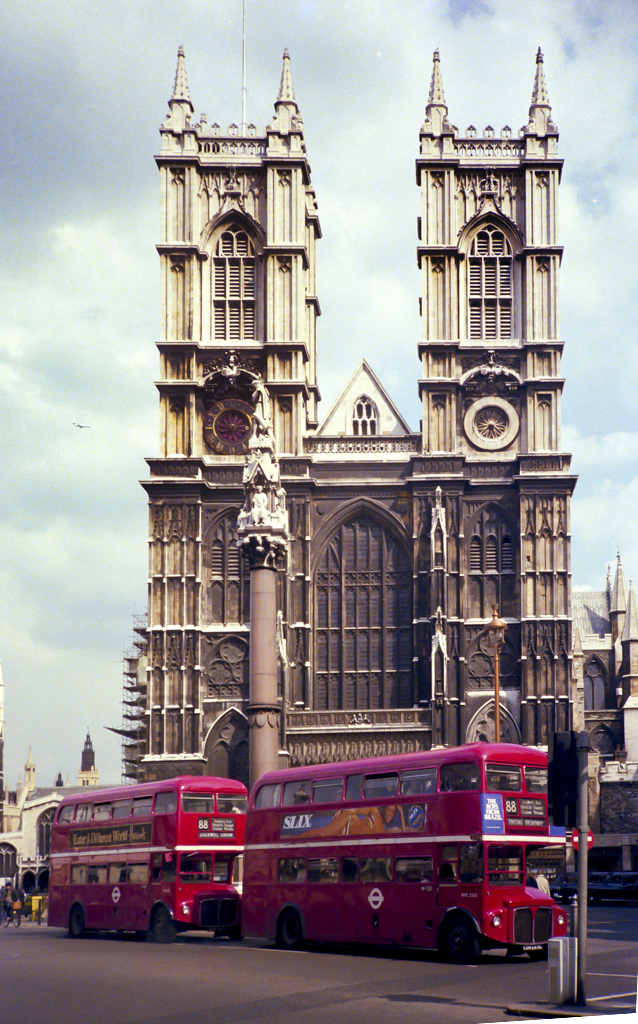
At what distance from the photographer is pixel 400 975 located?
61.8ft

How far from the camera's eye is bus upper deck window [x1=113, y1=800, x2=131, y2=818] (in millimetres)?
27312

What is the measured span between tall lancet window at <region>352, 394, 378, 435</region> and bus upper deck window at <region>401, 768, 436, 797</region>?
35646 mm

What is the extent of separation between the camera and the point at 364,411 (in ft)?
A: 188

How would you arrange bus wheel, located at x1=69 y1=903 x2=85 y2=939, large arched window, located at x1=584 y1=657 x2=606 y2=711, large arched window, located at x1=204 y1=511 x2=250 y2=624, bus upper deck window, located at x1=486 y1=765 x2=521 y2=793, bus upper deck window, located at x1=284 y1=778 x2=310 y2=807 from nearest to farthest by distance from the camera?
bus upper deck window, located at x1=486 y1=765 x2=521 y2=793, bus upper deck window, located at x1=284 y1=778 x2=310 y2=807, bus wheel, located at x1=69 y1=903 x2=85 y2=939, large arched window, located at x1=204 y1=511 x2=250 y2=624, large arched window, located at x1=584 y1=657 x2=606 y2=711

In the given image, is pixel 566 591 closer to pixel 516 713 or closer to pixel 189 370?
pixel 516 713

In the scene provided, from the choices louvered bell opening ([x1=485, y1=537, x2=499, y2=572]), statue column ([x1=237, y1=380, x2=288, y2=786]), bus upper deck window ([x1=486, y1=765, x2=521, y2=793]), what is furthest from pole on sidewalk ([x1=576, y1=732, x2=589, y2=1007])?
louvered bell opening ([x1=485, y1=537, x2=499, y2=572])

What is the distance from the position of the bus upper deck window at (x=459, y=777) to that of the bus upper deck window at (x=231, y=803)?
6.66 metres

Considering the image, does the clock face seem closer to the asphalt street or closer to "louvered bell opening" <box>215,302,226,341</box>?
"louvered bell opening" <box>215,302,226,341</box>

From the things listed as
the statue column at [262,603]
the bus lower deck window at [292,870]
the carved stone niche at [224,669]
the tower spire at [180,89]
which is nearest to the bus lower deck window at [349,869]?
the bus lower deck window at [292,870]

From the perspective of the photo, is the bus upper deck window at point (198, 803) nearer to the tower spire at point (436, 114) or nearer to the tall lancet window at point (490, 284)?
the tall lancet window at point (490, 284)

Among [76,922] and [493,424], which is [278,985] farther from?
[493,424]

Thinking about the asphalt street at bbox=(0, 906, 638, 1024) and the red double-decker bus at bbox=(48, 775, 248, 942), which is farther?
the red double-decker bus at bbox=(48, 775, 248, 942)

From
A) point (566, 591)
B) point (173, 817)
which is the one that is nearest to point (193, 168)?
point (566, 591)

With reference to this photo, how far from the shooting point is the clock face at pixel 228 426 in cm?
5481
